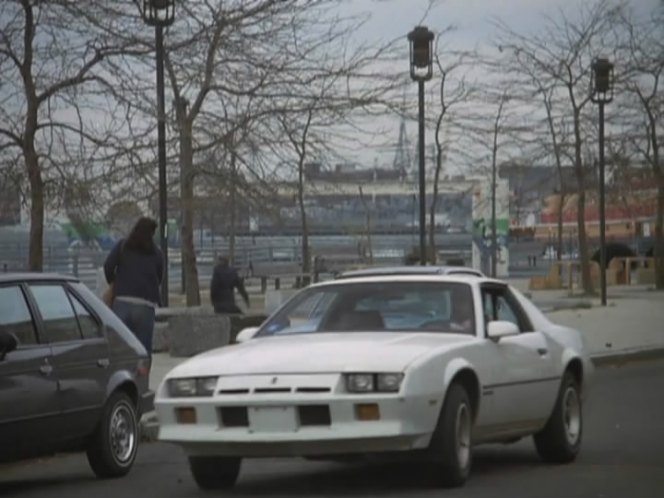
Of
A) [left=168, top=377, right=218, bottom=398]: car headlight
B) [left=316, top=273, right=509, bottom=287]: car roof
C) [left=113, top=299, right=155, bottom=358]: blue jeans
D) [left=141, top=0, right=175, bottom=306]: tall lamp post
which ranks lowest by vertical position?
[left=168, top=377, right=218, bottom=398]: car headlight

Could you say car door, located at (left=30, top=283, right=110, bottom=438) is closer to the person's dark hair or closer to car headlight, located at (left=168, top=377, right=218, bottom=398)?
car headlight, located at (left=168, top=377, right=218, bottom=398)

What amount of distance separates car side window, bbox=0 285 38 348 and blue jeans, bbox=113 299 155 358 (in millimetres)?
5160

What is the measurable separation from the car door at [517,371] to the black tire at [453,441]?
0.43 m

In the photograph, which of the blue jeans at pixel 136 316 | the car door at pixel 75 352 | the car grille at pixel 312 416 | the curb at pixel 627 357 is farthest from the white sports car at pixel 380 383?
the curb at pixel 627 357

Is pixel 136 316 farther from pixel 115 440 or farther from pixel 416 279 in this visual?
pixel 416 279

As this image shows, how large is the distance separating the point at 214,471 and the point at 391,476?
1.33 m

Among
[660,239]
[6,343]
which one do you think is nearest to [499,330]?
[6,343]

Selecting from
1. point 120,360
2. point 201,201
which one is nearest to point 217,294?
point 201,201

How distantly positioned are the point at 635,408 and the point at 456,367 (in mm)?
6853

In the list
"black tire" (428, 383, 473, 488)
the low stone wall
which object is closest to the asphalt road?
"black tire" (428, 383, 473, 488)

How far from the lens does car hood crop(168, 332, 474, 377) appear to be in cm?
1010

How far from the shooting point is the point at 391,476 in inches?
448

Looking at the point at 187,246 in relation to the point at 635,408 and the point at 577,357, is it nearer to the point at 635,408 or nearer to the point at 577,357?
the point at 635,408

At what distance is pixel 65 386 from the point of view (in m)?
11.5
